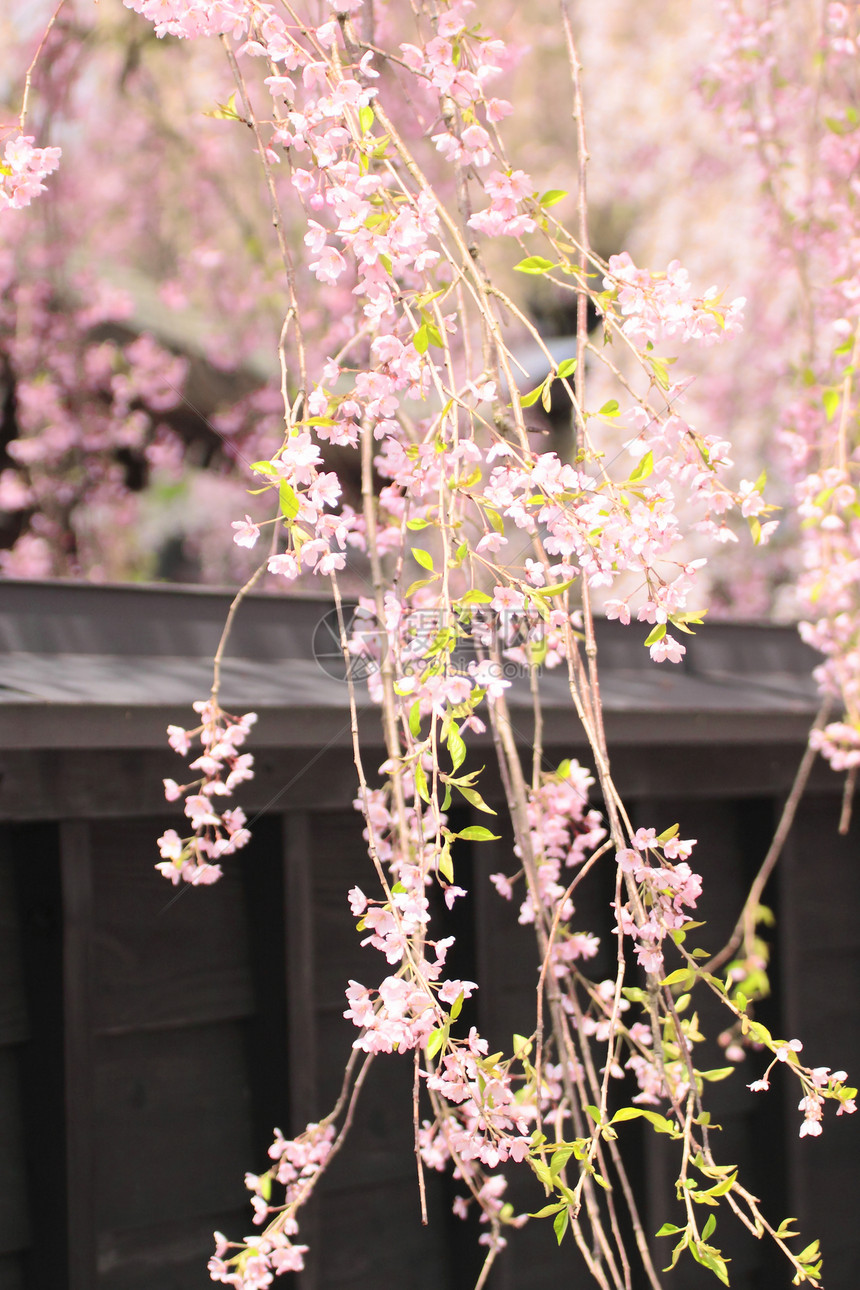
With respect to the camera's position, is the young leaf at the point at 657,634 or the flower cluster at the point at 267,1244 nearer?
the young leaf at the point at 657,634

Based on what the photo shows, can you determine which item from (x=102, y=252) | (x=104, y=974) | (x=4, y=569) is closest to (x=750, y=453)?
(x=102, y=252)

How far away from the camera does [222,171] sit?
4562mm

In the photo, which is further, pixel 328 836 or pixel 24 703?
pixel 328 836

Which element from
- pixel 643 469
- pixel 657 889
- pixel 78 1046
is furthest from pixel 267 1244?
pixel 643 469

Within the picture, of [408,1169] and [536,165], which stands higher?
[536,165]

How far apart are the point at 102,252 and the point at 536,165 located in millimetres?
3011

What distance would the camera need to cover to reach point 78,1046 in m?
1.33

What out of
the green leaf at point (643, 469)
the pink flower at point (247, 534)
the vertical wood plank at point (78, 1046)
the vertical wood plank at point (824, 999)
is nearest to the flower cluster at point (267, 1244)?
the vertical wood plank at point (78, 1046)

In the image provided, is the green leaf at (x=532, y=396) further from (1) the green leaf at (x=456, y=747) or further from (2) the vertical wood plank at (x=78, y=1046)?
(2) the vertical wood plank at (x=78, y=1046)

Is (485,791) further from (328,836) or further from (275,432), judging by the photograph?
(275,432)

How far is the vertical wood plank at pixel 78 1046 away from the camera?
130 centimetres

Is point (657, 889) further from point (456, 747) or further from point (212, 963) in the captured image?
point (212, 963)

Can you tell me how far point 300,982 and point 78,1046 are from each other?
30 cm

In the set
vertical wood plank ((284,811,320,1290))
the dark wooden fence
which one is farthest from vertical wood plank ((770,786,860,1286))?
vertical wood plank ((284,811,320,1290))
